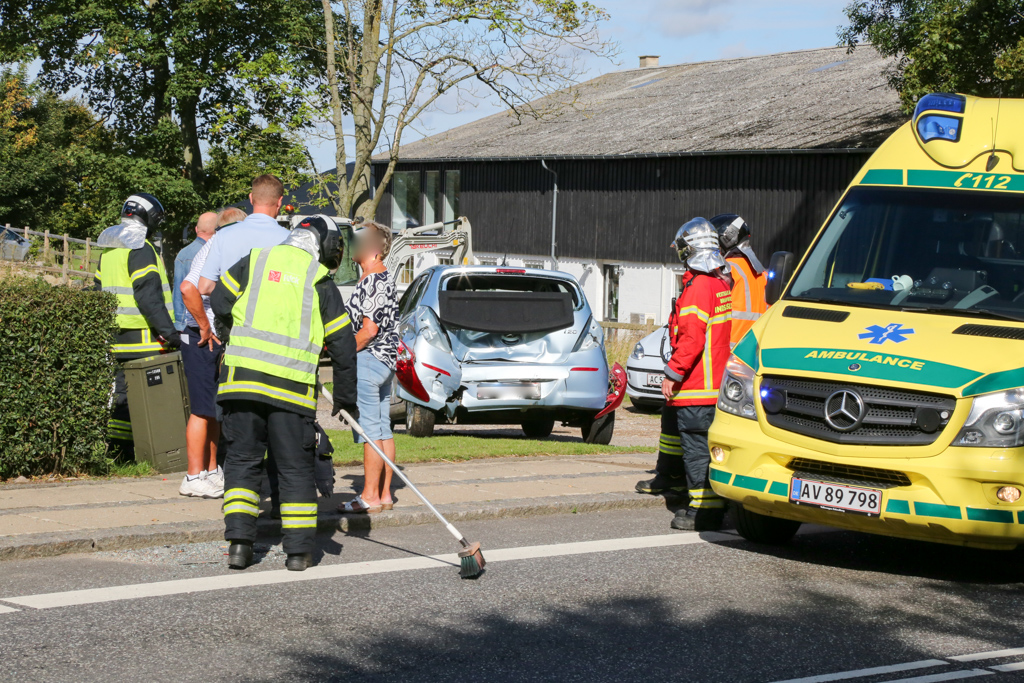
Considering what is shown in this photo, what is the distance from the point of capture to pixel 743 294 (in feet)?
27.6

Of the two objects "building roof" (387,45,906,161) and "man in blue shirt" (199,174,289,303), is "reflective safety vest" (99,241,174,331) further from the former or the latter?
"building roof" (387,45,906,161)

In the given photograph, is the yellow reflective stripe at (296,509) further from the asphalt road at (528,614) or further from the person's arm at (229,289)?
the person's arm at (229,289)

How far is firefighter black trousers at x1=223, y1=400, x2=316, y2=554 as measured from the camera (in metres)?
6.32

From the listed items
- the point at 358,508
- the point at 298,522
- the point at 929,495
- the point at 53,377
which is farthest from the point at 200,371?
the point at 929,495

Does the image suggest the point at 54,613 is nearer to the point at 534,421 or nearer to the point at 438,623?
the point at 438,623

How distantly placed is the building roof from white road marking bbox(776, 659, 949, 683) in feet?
73.1

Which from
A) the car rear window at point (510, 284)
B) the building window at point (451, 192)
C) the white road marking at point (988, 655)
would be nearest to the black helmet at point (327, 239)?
the white road marking at point (988, 655)

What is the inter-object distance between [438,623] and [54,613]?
1.79 metres

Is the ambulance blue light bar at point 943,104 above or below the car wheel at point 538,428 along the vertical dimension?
above

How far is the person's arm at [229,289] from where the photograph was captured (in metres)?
6.45

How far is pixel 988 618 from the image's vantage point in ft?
19.1

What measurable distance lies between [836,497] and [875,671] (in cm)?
153

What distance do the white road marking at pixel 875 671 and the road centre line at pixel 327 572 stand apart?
7.74 feet

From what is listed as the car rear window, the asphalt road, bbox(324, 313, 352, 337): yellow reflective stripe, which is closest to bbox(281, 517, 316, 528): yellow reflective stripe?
the asphalt road
